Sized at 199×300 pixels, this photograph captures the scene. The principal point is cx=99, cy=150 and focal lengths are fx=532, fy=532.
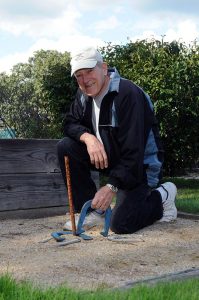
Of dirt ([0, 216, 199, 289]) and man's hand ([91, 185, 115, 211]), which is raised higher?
man's hand ([91, 185, 115, 211])

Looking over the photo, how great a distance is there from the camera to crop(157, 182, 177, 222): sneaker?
12.4 ft

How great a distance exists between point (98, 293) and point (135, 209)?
4.99 feet

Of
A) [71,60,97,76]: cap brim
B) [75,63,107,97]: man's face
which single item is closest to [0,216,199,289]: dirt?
[75,63,107,97]: man's face

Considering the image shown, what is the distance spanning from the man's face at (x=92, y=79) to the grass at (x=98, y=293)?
1.57 metres

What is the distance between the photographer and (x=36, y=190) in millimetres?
4438

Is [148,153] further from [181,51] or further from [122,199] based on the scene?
[181,51]

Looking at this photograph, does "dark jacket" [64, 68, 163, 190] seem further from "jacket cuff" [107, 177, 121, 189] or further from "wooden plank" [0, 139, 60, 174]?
"wooden plank" [0, 139, 60, 174]

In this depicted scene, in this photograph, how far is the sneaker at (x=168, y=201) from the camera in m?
3.78

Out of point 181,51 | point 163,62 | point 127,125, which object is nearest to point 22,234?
point 127,125

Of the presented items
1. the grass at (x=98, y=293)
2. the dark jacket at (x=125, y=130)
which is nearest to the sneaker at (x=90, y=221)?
the dark jacket at (x=125, y=130)

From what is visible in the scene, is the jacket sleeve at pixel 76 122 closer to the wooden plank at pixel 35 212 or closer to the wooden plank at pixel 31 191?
the wooden plank at pixel 31 191

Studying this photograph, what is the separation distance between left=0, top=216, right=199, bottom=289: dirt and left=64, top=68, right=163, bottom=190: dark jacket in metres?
0.39

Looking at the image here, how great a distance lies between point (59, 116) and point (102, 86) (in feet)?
22.7

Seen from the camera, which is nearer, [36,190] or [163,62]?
[36,190]
